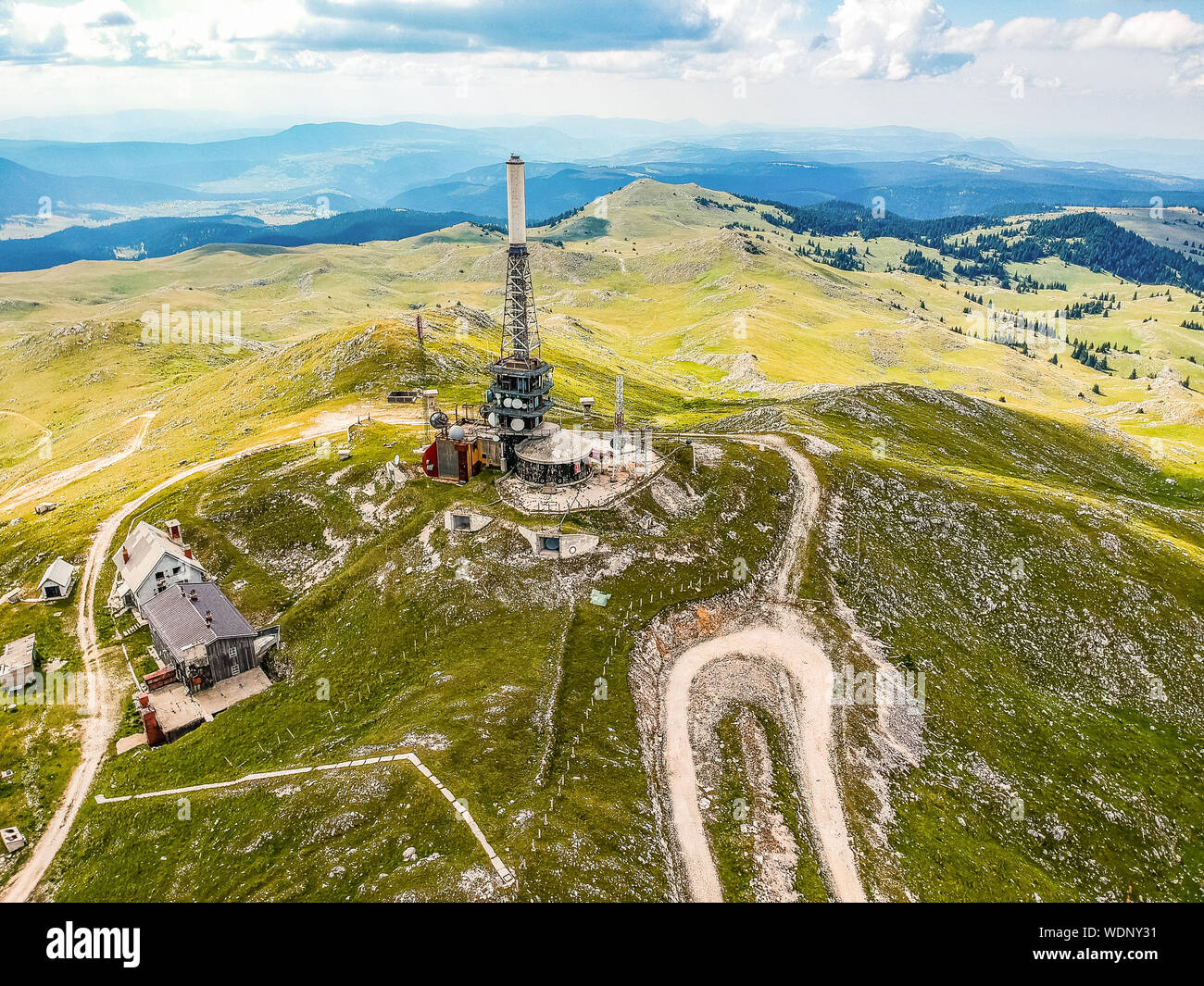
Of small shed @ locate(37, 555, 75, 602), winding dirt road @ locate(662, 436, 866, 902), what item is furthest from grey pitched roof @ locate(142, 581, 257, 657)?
winding dirt road @ locate(662, 436, 866, 902)

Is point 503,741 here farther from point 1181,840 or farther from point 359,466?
point 1181,840

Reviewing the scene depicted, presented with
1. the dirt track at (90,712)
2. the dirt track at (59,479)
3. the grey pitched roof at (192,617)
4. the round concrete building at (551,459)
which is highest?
the round concrete building at (551,459)

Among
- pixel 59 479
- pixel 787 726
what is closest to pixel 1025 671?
pixel 787 726

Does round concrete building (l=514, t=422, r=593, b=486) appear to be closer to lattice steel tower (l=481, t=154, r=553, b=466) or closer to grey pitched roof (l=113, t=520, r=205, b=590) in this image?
lattice steel tower (l=481, t=154, r=553, b=466)

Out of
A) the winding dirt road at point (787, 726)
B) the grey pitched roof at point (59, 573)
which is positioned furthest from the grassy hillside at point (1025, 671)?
the grey pitched roof at point (59, 573)

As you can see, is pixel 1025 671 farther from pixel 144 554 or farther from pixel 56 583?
pixel 56 583

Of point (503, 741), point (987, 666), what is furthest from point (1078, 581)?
point (503, 741)

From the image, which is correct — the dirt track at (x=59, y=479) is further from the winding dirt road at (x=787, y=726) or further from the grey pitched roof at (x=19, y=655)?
the winding dirt road at (x=787, y=726)
